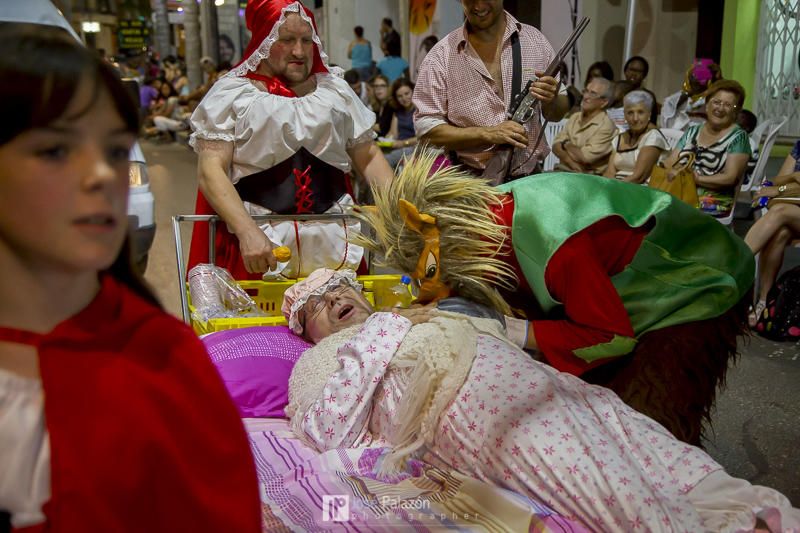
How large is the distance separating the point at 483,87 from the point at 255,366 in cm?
159

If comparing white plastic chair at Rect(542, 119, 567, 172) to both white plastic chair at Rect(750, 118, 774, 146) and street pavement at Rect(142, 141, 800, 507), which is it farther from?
street pavement at Rect(142, 141, 800, 507)

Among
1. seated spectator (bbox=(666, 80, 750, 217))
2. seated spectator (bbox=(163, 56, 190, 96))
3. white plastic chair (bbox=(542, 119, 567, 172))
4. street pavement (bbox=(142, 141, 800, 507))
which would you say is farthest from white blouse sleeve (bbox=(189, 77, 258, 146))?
seated spectator (bbox=(163, 56, 190, 96))

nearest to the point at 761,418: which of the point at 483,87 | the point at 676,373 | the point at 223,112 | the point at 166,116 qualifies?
the point at 676,373

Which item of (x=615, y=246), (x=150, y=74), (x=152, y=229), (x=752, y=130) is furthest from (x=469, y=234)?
(x=150, y=74)

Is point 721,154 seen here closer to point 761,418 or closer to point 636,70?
point 636,70

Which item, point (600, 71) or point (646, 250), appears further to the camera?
point (600, 71)

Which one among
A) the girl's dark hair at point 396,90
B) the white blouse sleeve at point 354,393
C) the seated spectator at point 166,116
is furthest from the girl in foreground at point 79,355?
the seated spectator at point 166,116

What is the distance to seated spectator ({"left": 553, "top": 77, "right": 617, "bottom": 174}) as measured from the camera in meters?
6.91

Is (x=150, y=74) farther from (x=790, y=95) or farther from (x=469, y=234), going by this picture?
(x=469, y=234)

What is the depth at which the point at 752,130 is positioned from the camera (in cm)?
702

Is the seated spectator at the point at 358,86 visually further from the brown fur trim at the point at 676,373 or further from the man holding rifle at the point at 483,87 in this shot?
the brown fur trim at the point at 676,373

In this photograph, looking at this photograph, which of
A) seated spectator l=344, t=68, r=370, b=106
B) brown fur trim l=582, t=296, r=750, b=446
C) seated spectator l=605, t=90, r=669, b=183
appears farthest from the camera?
seated spectator l=344, t=68, r=370, b=106

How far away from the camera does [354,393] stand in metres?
2.23

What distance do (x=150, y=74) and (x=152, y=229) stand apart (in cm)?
1873
